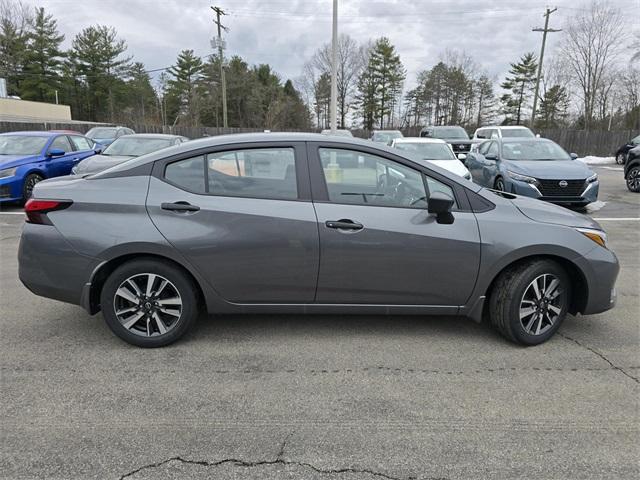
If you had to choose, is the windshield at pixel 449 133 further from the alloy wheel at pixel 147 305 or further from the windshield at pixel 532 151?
the alloy wheel at pixel 147 305

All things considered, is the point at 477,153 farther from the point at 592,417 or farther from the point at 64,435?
the point at 64,435

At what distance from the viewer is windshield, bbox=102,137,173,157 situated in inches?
422

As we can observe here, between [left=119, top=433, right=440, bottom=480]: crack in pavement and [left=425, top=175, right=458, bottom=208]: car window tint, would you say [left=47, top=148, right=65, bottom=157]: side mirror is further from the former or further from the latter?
[left=119, top=433, right=440, bottom=480]: crack in pavement

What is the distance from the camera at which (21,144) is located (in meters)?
10.2

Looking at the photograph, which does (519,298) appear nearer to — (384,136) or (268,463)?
(268,463)

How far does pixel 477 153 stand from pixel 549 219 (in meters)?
9.21

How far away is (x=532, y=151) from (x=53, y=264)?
10.2 metres

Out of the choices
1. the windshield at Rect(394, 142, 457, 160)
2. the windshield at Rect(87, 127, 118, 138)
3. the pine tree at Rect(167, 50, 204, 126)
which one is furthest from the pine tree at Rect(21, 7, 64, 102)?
the windshield at Rect(394, 142, 457, 160)

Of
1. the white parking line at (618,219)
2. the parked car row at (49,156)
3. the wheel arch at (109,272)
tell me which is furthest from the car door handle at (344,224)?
the white parking line at (618,219)

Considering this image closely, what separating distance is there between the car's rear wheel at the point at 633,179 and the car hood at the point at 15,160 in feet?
50.7

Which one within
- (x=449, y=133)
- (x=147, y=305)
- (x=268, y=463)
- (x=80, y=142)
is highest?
(x=449, y=133)

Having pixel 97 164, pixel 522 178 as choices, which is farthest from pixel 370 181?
pixel 97 164

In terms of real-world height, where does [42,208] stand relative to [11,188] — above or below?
above

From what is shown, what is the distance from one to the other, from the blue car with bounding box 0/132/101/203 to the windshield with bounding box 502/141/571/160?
33.4 feet
